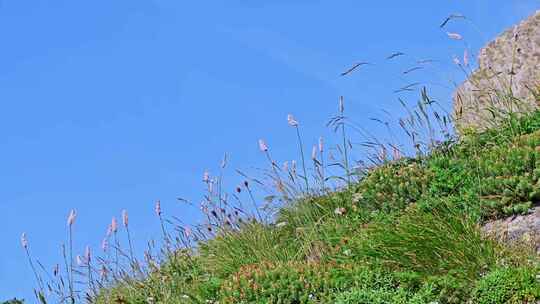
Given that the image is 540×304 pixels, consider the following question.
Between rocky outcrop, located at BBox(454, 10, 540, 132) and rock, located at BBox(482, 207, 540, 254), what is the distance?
4069mm

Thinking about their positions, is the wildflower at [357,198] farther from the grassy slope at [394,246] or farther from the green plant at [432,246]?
the green plant at [432,246]

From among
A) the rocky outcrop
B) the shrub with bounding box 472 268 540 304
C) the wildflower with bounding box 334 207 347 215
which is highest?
the rocky outcrop

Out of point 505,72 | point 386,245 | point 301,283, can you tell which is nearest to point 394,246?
point 386,245

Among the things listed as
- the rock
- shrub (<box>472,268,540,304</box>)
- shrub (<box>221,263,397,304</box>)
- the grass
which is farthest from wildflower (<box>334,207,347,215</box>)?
shrub (<box>472,268,540,304</box>)

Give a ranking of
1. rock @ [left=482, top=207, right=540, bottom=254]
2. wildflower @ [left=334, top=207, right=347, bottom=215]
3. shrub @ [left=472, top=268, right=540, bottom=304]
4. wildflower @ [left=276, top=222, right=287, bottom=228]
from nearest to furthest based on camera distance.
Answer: shrub @ [left=472, top=268, right=540, bottom=304] → rock @ [left=482, top=207, right=540, bottom=254] → wildflower @ [left=334, top=207, right=347, bottom=215] → wildflower @ [left=276, top=222, right=287, bottom=228]

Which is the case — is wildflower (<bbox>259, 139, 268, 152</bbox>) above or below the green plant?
above

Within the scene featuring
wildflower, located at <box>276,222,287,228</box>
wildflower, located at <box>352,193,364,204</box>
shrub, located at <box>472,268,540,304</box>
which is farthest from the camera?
wildflower, located at <box>276,222,287,228</box>

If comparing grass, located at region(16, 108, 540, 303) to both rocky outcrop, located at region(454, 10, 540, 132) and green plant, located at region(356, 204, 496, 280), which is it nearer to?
green plant, located at region(356, 204, 496, 280)

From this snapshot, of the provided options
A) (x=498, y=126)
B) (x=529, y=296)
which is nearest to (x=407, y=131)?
(x=498, y=126)

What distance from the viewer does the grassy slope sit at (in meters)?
7.27

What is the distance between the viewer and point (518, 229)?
8.03 metres

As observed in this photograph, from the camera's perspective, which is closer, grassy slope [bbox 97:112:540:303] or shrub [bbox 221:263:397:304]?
grassy slope [bbox 97:112:540:303]

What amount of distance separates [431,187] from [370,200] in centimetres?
83

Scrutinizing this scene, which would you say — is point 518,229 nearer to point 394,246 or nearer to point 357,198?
point 394,246
